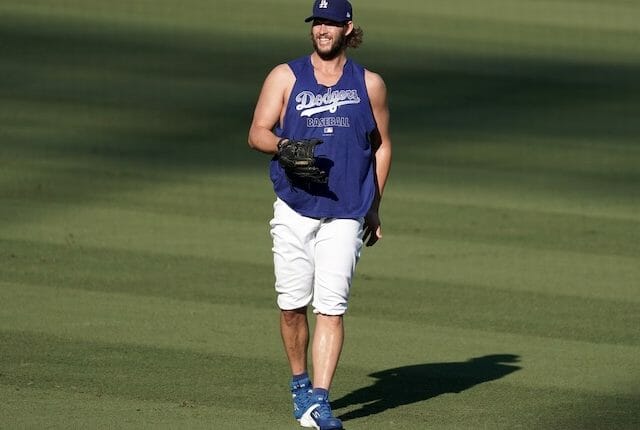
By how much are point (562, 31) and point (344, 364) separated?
13714mm

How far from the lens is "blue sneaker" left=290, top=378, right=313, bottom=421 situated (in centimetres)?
714

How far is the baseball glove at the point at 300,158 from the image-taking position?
22.4 feet

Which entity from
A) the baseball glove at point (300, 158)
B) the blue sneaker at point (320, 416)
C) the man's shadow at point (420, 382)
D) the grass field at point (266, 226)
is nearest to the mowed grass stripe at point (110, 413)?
the grass field at point (266, 226)

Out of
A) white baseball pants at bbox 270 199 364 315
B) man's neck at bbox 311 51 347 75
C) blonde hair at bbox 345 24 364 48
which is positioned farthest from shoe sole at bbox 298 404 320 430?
blonde hair at bbox 345 24 364 48

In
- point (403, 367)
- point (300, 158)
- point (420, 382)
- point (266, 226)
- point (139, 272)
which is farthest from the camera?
point (266, 226)

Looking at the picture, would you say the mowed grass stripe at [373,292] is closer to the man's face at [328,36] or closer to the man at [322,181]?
the man at [322,181]

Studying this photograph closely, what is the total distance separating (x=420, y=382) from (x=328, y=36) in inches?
80.2

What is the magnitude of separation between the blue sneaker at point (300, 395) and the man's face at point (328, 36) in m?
1.54

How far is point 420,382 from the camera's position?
8.10 metres

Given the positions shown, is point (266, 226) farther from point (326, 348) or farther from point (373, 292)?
point (326, 348)

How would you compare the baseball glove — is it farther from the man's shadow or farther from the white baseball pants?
the man's shadow

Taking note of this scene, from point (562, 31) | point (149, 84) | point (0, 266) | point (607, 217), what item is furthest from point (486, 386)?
point (562, 31)

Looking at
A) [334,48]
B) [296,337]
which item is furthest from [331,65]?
[296,337]

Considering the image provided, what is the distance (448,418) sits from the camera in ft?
24.1
